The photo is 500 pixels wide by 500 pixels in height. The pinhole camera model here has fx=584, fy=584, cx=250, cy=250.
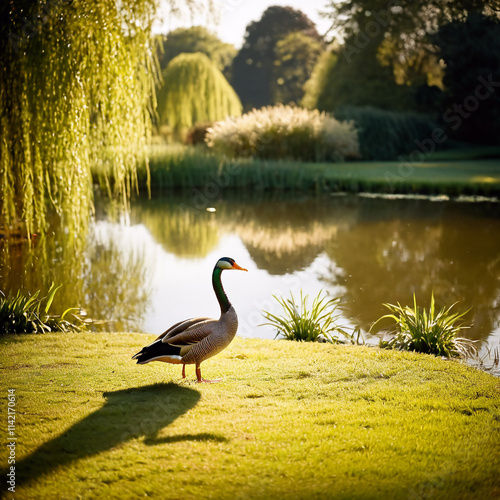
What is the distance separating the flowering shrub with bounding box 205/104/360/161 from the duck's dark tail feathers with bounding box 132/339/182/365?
16897 mm

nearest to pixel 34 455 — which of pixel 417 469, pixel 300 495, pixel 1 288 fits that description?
pixel 300 495

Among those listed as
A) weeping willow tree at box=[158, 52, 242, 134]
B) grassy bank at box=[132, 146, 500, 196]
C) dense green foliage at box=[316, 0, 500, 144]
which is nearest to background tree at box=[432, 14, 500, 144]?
dense green foliage at box=[316, 0, 500, 144]

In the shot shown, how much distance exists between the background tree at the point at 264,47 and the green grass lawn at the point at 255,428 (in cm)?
4317

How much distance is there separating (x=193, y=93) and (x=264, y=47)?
22.9m

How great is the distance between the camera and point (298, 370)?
3.97 meters

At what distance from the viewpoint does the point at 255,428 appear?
9.74 feet

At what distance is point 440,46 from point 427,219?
1673 centimetres

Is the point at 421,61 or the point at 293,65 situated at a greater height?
the point at 293,65

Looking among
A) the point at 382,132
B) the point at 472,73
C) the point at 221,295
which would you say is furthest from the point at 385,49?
the point at 221,295

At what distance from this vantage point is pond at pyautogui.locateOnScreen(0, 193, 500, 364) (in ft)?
21.0

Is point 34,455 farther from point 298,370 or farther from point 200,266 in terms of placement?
point 200,266

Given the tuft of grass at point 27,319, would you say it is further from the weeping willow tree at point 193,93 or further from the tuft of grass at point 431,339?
the weeping willow tree at point 193,93

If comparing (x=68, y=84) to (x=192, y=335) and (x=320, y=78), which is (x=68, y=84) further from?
(x=320, y=78)

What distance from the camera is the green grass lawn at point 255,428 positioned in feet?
8.20
